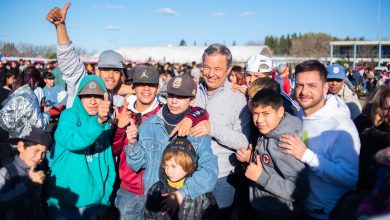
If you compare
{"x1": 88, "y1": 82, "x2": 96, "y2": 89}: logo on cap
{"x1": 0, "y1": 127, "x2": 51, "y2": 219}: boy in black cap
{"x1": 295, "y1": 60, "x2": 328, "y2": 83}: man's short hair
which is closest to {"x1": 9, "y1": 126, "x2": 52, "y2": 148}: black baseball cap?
{"x1": 0, "y1": 127, "x2": 51, "y2": 219}: boy in black cap

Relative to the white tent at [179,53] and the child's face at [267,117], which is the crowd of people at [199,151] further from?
the white tent at [179,53]

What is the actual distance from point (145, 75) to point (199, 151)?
3.33 ft

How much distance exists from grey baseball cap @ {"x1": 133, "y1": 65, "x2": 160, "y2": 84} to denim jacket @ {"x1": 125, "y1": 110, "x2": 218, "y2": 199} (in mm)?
451

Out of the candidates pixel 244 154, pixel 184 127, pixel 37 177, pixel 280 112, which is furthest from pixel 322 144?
pixel 37 177

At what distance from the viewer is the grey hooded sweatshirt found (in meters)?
2.72

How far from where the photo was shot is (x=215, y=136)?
10.3 ft

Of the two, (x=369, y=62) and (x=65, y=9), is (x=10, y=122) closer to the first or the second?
(x=65, y=9)

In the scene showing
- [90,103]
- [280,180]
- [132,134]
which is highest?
[90,103]

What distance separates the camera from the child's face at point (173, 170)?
9.45ft

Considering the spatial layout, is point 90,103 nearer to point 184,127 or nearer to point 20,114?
point 184,127

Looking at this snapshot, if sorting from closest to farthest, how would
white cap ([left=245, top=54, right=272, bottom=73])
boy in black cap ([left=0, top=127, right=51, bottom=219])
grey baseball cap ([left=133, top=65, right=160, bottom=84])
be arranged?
boy in black cap ([left=0, top=127, right=51, bottom=219])
grey baseball cap ([left=133, top=65, right=160, bottom=84])
white cap ([left=245, top=54, right=272, bottom=73])

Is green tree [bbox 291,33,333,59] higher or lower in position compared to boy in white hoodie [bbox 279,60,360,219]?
higher

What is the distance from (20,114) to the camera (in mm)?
5363

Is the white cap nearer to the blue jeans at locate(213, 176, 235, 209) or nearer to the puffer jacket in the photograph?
the blue jeans at locate(213, 176, 235, 209)
